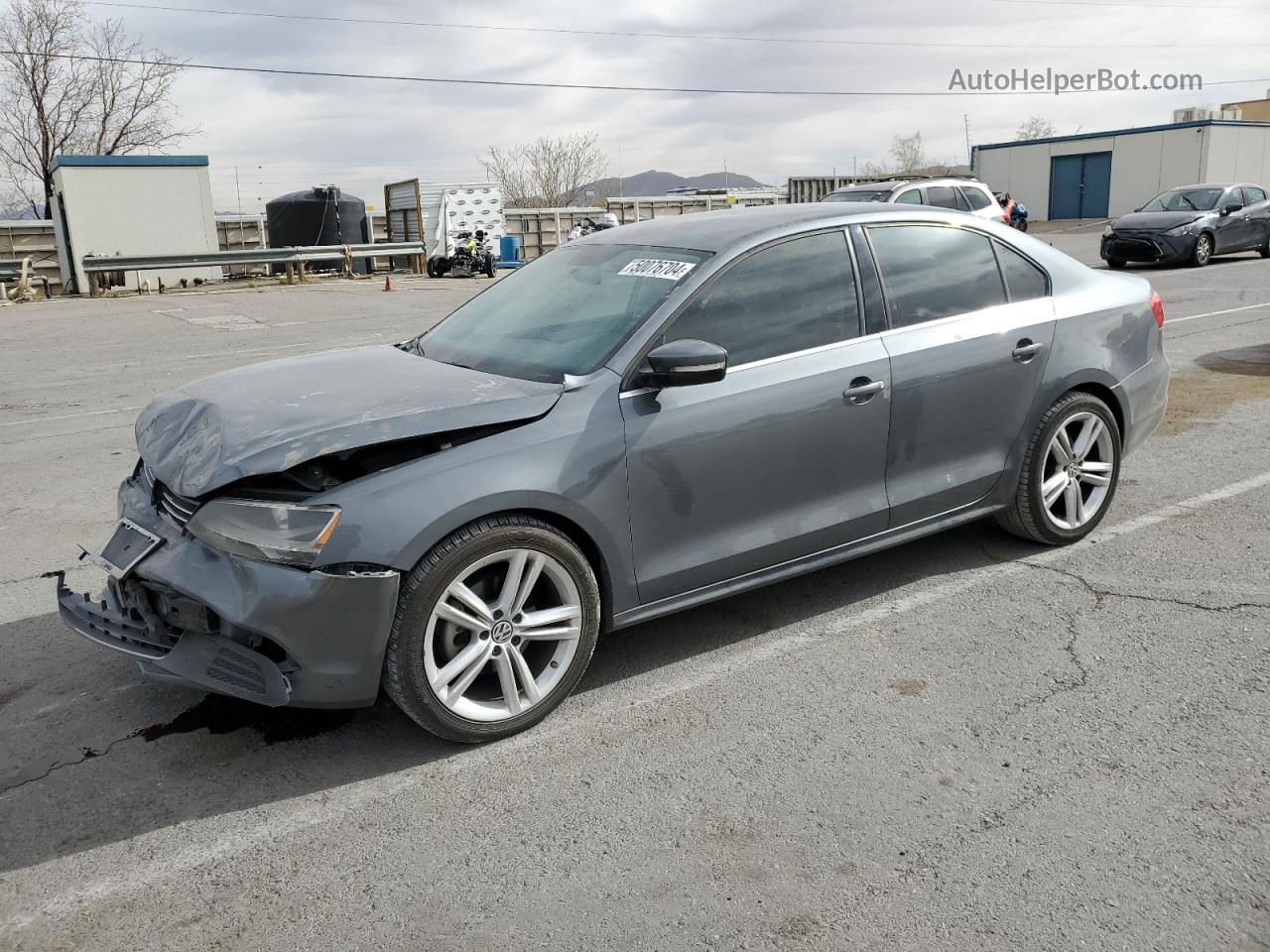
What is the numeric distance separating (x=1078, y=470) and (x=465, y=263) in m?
26.6

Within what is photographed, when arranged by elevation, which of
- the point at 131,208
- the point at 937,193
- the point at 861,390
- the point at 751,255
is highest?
the point at 131,208

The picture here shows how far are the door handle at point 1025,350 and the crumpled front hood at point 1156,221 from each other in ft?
59.1

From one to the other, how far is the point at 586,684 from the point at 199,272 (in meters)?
27.2

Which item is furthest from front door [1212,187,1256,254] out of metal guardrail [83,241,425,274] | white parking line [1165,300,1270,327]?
metal guardrail [83,241,425,274]

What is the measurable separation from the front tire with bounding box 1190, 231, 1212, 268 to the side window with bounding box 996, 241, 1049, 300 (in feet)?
59.7

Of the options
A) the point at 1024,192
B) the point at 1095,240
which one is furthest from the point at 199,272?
the point at 1024,192

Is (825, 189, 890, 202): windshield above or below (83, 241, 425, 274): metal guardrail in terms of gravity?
above

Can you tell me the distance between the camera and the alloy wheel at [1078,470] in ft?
16.0

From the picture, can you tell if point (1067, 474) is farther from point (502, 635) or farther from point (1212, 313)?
point (1212, 313)

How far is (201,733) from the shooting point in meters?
3.55

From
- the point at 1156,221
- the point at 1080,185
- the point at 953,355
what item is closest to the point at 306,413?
the point at 953,355

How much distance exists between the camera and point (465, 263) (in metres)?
30.0

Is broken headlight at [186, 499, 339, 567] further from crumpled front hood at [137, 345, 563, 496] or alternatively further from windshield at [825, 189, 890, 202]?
windshield at [825, 189, 890, 202]

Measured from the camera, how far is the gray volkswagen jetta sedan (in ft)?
10.4
